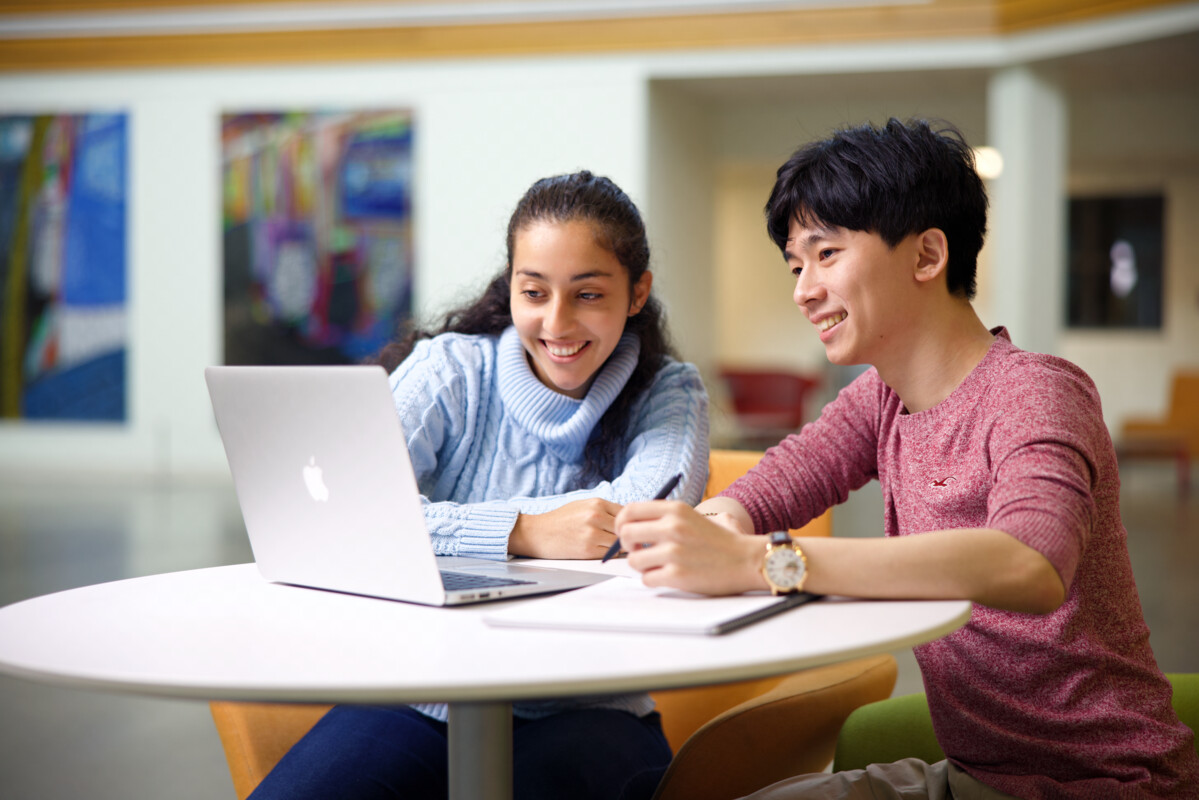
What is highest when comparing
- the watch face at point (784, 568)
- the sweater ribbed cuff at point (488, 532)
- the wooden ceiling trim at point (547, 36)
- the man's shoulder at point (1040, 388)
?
the wooden ceiling trim at point (547, 36)

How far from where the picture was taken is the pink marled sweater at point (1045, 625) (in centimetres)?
117

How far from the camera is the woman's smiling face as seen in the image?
183 cm

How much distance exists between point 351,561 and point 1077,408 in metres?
0.83

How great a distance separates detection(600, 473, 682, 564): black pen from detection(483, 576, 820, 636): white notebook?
5.1 inches

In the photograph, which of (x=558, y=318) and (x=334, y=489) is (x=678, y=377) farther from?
(x=334, y=489)

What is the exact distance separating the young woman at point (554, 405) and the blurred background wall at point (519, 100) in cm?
574

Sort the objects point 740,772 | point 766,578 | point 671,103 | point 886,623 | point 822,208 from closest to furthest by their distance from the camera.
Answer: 1. point 886,623
2. point 766,578
3. point 822,208
4. point 740,772
5. point 671,103

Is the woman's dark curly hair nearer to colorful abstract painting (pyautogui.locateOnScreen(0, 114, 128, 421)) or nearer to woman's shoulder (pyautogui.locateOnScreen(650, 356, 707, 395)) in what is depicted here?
woman's shoulder (pyautogui.locateOnScreen(650, 356, 707, 395))

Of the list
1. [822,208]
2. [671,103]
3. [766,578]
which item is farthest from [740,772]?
[671,103]

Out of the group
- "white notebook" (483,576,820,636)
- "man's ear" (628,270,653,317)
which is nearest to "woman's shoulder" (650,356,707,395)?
"man's ear" (628,270,653,317)

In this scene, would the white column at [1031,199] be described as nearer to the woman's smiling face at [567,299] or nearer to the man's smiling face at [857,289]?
the woman's smiling face at [567,299]

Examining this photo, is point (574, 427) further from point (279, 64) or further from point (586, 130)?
point (279, 64)

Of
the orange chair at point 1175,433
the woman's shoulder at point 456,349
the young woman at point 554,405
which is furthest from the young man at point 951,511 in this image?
the orange chair at point 1175,433

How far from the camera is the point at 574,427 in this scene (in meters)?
1.85
